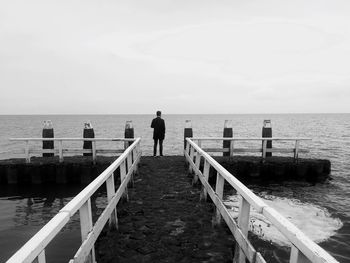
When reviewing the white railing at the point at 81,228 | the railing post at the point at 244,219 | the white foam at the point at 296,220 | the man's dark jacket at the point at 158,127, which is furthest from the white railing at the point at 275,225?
the man's dark jacket at the point at 158,127

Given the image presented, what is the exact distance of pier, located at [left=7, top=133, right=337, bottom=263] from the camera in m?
2.47

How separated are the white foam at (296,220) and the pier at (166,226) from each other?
1.96 m

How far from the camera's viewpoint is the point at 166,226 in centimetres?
538

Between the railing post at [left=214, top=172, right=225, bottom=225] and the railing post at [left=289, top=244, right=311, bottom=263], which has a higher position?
the railing post at [left=289, top=244, right=311, bottom=263]

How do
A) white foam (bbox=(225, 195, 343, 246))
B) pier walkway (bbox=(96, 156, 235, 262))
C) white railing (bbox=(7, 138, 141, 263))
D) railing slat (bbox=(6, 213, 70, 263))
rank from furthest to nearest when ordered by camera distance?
white foam (bbox=(225, 195, 343, 246))
pier walkway (bbox=(96, 156, 235, 262))
white railing (bbox=(7, 138, 141, 263))
railing slat (bbox=(6, 213, 70, 263))

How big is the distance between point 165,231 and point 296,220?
5291 mm

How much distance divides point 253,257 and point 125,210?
354cm

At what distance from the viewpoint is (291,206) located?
1020 centimetres

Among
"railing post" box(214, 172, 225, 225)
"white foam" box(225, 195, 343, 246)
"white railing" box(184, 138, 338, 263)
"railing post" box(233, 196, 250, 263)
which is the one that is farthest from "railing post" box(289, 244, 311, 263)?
"white foam" box(225, 195, 343, 246)

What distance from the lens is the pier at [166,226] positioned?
8.10 ft

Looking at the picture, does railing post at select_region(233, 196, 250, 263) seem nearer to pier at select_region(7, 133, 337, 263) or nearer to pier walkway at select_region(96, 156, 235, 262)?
pier at select_region(7, 133, 337, 263)

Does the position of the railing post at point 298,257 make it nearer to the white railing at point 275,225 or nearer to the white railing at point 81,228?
the white railing at point 275,225

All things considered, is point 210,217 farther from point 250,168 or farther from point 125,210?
point 250,168

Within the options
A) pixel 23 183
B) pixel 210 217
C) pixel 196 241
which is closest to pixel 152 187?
pixel 210 217
